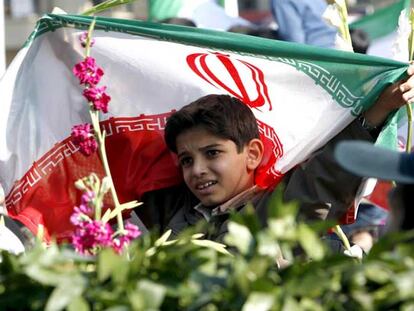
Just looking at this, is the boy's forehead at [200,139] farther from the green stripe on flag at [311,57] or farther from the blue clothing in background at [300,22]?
the blue clothing in background at [300,22]

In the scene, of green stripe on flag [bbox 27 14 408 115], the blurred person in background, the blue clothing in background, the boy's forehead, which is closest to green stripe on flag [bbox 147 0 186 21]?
the blue clothing in background

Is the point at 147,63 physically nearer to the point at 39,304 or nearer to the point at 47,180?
the point at 47,180

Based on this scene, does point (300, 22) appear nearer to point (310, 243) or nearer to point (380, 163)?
point (380, 163)

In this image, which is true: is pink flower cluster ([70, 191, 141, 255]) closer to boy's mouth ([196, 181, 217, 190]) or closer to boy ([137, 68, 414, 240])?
boy ([137, 68, 414, 240])

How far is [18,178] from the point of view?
4.04m

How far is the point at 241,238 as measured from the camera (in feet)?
6.98

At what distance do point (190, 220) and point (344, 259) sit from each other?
1.76m

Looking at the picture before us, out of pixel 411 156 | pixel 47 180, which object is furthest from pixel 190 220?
pixel 411 156

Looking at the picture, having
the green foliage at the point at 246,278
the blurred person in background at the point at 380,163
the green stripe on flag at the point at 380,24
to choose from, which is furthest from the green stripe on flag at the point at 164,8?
the green foliage at the point at 246,278

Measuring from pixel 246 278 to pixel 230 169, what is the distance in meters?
1.77

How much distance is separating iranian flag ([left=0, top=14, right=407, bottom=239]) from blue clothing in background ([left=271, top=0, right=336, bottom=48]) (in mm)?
3303

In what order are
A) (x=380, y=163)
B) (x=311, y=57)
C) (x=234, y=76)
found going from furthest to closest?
(x=234, y=76) < (x=311, y=57) < (x=380, y=163)

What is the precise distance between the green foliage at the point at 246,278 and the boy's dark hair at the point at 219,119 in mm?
1621

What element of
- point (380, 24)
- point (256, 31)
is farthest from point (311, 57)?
point (380, 24)
